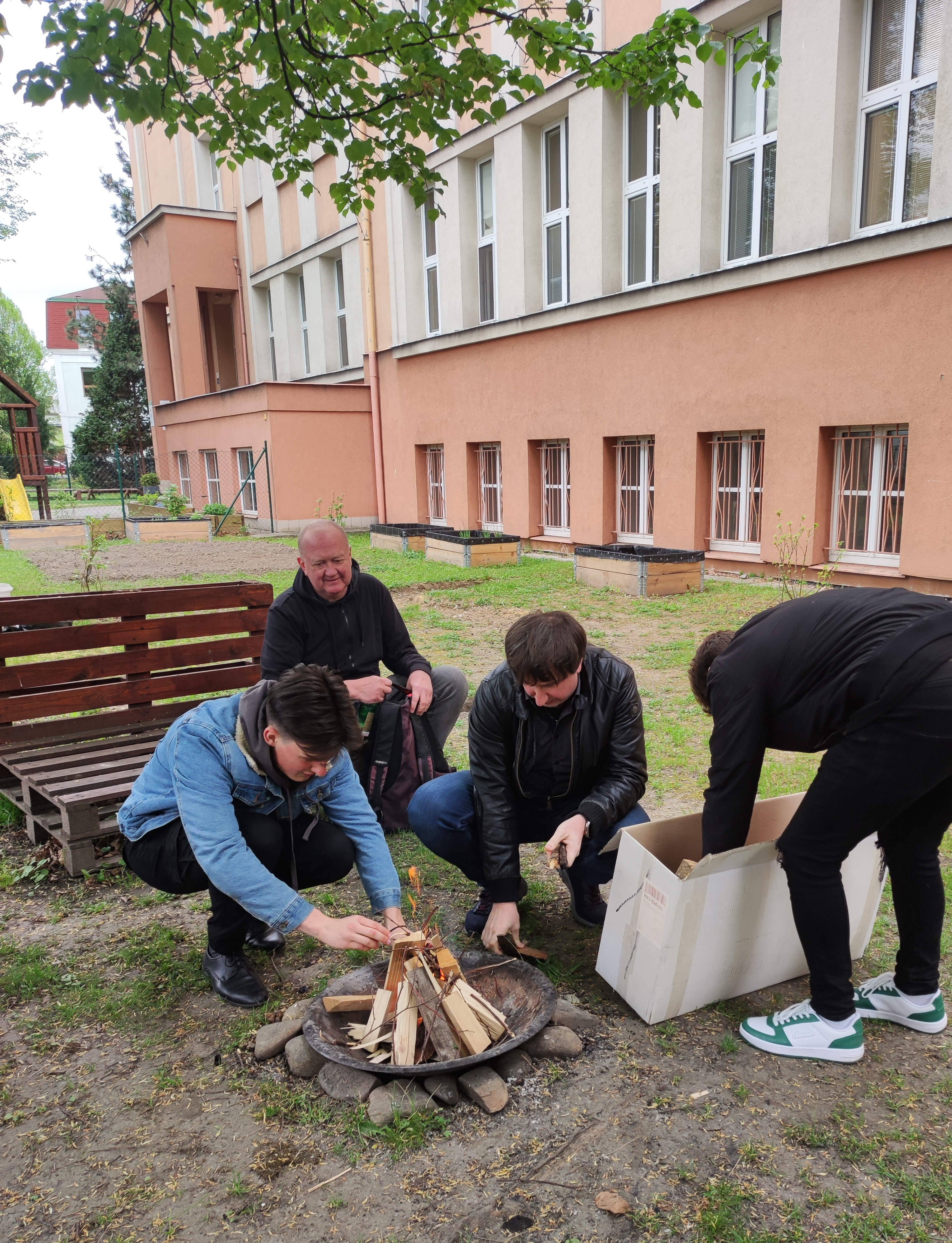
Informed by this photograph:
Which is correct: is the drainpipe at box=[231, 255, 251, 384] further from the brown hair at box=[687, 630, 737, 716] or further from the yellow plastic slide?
the brown hair at box=[687, 630, 737, 716]

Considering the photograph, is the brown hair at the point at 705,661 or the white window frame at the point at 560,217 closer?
the brown hair at the point at 705,661

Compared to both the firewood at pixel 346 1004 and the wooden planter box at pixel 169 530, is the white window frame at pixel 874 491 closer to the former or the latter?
the firewood at pixel 346 1004

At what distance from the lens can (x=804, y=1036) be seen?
96.3 inches

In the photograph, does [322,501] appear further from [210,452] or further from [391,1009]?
[391,1009]

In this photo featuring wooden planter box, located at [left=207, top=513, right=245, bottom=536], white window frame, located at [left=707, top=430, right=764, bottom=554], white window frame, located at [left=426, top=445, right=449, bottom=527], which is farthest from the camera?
wooden planter box, located at [left=207, top=513, right=245, bottom=536]

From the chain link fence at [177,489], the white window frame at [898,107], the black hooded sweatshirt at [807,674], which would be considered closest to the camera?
the black hooded sweatshirt at [807,674]

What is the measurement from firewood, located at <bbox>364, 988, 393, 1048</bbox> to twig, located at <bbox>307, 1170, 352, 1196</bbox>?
1.11ft

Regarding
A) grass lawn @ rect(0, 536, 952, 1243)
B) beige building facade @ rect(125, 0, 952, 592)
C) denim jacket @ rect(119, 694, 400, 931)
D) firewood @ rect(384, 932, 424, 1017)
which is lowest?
grass lawn @ rect(0, 536, 952, 1243)

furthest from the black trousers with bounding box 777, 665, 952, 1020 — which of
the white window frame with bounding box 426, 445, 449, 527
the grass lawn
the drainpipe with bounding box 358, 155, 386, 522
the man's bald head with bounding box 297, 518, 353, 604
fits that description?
the drainpipe with bounding box 358, 155, 386, 522

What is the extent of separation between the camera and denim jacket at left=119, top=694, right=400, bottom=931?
2.42 meters

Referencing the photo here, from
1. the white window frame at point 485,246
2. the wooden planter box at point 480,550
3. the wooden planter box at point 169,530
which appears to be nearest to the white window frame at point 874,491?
the wooden planter box at point 480,550

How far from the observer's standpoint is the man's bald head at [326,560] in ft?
12.9

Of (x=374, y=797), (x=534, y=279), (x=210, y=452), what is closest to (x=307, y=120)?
(x=374, y=797)

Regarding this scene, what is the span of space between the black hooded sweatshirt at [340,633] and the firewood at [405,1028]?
1806 mm
